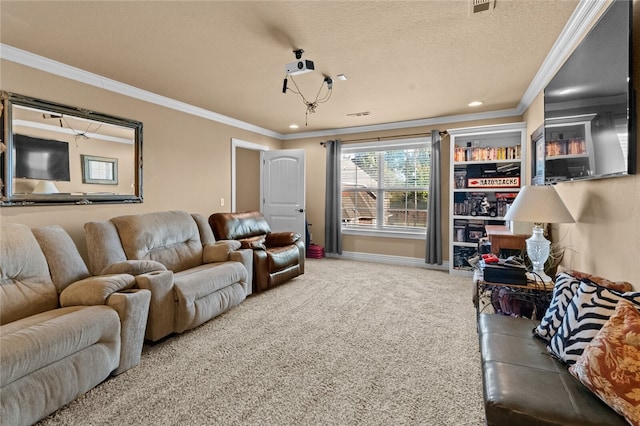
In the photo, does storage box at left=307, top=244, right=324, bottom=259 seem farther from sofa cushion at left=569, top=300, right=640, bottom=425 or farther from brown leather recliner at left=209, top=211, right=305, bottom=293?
sofa cushion at left=569, top=300, right=640, bottom=425

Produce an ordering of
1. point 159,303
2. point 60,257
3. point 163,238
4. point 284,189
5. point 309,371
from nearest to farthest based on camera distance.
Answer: point 309,371 < point 60,257 < point 159,303 < point 163,238 < point 284,189

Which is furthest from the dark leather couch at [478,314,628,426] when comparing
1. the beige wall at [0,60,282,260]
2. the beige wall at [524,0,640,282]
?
the beige wall at [0,60,282,260]

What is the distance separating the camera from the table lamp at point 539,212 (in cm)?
213

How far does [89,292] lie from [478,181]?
4737 mm

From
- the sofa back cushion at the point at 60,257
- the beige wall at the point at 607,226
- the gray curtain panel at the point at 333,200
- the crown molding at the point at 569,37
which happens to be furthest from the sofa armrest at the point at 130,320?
the gray curtain panel at the point at 333,200

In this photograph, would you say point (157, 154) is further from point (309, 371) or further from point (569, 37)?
point (569, 37)

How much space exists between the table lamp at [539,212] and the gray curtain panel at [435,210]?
2.66m

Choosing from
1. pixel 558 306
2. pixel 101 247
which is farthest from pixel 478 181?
pixel 101 247

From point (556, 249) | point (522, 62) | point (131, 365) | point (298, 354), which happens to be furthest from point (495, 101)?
point (131, 365)

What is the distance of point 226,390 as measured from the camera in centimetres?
194

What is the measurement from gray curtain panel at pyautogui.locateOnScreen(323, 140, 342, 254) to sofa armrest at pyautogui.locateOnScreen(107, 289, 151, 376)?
3979 mm

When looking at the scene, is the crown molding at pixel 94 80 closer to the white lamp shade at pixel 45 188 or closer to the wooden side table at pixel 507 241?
the white lamp shade at pixel 45 188

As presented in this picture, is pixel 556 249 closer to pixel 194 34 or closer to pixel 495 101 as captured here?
pixel 495 101

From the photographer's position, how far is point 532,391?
120cm
